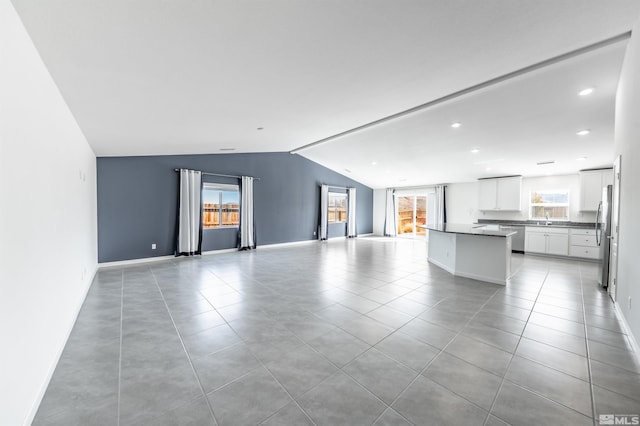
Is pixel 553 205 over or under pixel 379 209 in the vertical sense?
over

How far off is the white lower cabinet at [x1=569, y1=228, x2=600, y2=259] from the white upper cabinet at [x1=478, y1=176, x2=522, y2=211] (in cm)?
139

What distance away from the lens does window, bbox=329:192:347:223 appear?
1024 cm

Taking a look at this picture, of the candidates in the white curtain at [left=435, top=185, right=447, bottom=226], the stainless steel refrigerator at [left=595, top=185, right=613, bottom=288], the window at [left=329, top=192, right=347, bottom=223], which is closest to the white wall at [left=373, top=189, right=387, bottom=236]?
the window at [left=329, top=192, right=347, bottom=223]

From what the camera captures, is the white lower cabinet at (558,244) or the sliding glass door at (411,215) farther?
the sliding glass door at (411,215)

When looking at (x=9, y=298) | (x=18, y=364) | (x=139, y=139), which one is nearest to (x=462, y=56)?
(x=9, y=298)

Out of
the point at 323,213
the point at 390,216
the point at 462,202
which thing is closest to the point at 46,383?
the point at 323,213

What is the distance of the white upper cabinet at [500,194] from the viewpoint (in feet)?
24.7

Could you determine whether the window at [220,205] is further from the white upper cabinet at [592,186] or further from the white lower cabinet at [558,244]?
the white upper cabinet at [592,186]

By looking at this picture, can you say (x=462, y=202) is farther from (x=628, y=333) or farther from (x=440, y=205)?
(x=628, y=333)

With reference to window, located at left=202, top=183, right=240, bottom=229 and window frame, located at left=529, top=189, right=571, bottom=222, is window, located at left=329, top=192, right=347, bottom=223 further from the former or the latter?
window frame, located at left=529, top=189, right=571, bottom=222

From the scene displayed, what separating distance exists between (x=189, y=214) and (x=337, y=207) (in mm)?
5675

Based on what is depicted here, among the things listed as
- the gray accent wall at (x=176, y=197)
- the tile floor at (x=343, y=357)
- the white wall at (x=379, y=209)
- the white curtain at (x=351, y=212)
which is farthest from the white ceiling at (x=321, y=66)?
the white wall at (x=379, y=209)

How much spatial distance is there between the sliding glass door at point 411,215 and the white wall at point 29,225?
10503 mm

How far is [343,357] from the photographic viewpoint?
2.14 meters
